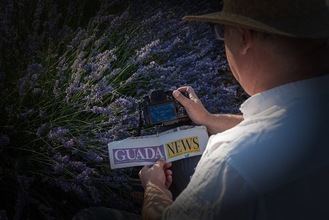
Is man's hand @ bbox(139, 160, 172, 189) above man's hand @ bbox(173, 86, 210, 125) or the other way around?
the other way around

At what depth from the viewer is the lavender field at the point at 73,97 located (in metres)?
2.01

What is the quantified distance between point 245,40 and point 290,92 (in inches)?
6.7

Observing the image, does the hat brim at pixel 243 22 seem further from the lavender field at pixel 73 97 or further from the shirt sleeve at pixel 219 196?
the lavender field at pixel 73 97

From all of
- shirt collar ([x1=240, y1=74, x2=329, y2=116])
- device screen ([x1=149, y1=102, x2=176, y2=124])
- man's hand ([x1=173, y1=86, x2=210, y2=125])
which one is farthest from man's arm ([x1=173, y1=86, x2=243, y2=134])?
shirt collar ([x1=240, y1=74, x2=329, y2=116])

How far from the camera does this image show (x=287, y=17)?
1200mm

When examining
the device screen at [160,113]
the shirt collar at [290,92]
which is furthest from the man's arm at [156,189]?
the shirt collar at [290,92]

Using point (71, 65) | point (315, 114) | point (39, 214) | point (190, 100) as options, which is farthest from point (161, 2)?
point (315, 114)

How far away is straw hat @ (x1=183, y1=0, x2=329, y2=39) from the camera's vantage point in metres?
1.17

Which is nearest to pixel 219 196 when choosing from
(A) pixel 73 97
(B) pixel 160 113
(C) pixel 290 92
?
(C) pixel 290 92

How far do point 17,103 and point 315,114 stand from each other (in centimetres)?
131

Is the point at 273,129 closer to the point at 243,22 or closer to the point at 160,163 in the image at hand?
the point at 243,22

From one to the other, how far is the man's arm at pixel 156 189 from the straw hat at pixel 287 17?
574 mm

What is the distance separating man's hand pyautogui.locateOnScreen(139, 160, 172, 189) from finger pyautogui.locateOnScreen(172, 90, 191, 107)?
327 millimetres

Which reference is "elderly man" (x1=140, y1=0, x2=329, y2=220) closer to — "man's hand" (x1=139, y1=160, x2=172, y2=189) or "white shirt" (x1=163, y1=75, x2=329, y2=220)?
"white shirt" (x1=163, y1=75, x2=329, y2=220)
